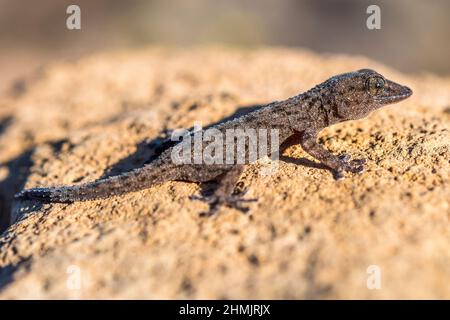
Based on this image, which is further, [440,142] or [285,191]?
[440,142]

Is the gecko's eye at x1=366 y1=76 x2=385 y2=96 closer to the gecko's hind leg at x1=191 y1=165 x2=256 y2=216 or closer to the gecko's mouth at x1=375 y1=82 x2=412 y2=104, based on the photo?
the gecko's mouth at x1=375 y1=82 x2=412 y2=104

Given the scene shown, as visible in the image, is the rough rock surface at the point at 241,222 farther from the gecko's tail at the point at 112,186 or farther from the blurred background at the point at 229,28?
the blurred background at the point at 229,28

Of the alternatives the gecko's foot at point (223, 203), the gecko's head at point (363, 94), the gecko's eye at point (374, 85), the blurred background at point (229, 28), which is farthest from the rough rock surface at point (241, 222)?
the blurred background at point (229, 28)

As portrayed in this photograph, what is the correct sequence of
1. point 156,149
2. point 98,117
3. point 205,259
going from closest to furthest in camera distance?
point 205,259, point 156,149, point 98,117

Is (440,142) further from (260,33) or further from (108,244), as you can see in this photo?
(260,33)
